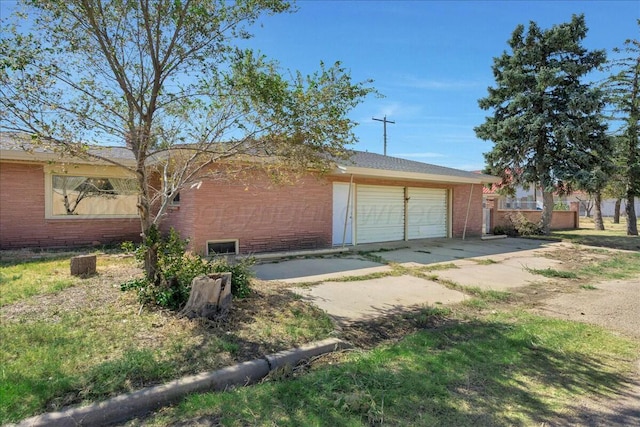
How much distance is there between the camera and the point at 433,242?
13742 mm

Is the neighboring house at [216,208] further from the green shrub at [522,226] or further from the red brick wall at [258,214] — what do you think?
the green shrub at [522,226]

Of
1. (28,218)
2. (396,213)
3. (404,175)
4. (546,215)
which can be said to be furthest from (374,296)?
(546,215)

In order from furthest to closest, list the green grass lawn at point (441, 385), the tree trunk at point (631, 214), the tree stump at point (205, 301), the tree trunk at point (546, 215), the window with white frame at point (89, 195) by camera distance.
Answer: the tree trunk at point (631, 214), the tree trunk at point (546, 215), the window with white frame at point (89, 195), the tree stump at point (205, 301), the green grass lawn at point (441, 385)

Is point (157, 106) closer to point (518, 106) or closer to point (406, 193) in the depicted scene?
point (406, 193)

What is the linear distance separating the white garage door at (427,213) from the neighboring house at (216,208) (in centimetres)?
68

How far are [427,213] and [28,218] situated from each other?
43.1 feet

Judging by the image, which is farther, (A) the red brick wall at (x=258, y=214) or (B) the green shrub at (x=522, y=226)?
(B) the green shrub at (x=522, y=226)

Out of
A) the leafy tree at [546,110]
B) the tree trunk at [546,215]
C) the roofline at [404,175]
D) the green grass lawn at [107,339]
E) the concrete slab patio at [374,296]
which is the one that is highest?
the leafy tree at [546,110]

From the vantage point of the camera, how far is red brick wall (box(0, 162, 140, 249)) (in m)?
9.84

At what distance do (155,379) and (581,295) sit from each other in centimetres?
700

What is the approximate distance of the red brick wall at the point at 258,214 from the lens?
359 inches

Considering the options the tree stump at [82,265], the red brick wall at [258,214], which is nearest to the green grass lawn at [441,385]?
the tree stump at [82,265]

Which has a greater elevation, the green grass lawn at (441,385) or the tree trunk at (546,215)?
the tree trunk at (546,215)

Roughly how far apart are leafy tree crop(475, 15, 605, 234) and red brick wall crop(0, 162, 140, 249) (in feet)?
57.2
